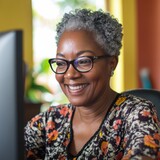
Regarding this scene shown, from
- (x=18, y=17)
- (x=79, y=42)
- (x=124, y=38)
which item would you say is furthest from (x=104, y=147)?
(x=124, y=38)

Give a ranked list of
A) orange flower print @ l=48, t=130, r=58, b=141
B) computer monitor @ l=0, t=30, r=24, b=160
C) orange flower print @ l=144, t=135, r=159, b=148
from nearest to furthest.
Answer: computer monitor @ l=0, t=30, r=24, b=160 < orange flower print @ l=144, t=135, r=159, b=148 < orange flower print @ l=48, t=130, r=58, b=141

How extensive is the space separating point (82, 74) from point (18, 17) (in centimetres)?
283

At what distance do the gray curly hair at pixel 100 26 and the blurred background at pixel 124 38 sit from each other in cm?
273

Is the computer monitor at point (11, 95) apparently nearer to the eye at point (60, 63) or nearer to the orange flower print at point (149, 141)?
the orange flower print at point (149, 141)

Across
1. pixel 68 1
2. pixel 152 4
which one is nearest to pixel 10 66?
pixel 68 1

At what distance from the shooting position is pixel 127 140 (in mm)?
1195

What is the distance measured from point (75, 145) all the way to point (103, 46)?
390 mm

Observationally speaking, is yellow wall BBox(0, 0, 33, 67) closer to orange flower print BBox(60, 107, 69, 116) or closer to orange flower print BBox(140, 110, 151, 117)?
orange flower print BBox(60, 107, 69, 116)

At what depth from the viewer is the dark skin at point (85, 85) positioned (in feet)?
4.29

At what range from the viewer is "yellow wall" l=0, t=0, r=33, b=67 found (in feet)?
12.7

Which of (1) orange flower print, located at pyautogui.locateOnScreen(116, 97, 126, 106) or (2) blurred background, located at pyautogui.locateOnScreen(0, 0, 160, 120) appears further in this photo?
(2) blurred background, located at pyautogui.locateOnScreen(0, 0, 160, 120)

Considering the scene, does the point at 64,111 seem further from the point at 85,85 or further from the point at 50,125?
the point at 85,85

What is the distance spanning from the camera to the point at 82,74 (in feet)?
4.27

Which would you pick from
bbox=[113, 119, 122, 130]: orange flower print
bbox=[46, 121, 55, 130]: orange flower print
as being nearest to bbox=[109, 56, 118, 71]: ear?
bbox=[113, 119, 122, 130]: orange flower print
